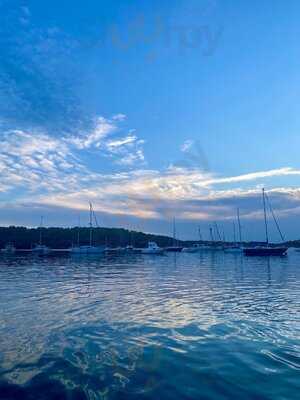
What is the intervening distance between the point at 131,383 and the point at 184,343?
15.3 feet

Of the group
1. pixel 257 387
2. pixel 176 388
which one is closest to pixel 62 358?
pixel 176 388

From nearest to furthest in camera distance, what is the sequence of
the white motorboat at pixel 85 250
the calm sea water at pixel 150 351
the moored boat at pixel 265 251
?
the calm sea water at pixel 150 351 → the moored boat at pixel 265 251 → the white motorboat at pixel 85 250

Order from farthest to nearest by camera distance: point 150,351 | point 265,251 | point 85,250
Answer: point 85,250, point 265,251, point 150,351

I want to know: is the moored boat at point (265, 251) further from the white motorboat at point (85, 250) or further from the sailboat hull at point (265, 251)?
the white motorboat at point (85, 250)

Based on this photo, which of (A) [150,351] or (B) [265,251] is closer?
(A) [150,351]

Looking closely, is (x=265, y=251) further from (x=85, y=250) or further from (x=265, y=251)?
(x=85, y=250)

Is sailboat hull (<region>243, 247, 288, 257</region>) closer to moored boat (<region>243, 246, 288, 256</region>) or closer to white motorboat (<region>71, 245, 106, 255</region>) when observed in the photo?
moored boat (<region>243, 246, 288, 256</region>)

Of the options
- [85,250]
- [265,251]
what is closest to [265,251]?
[265,251]

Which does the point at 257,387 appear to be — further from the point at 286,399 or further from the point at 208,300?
the point at 208,300

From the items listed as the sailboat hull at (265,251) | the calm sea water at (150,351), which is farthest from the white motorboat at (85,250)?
the calm sea water at (150,351)

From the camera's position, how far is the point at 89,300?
86.0 feet

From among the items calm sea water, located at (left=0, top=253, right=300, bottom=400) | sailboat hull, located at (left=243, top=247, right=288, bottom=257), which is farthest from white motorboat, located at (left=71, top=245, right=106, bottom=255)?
calm sea water, located at (left=0, top=253, right=300, bottom=400)

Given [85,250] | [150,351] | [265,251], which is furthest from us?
[85,250]

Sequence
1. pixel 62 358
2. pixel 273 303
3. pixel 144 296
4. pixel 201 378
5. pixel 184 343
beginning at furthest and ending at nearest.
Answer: pixel 144 296 → pixel 273 303 → pixel 184 343 → pixel 62 358 → pixel 201 378
